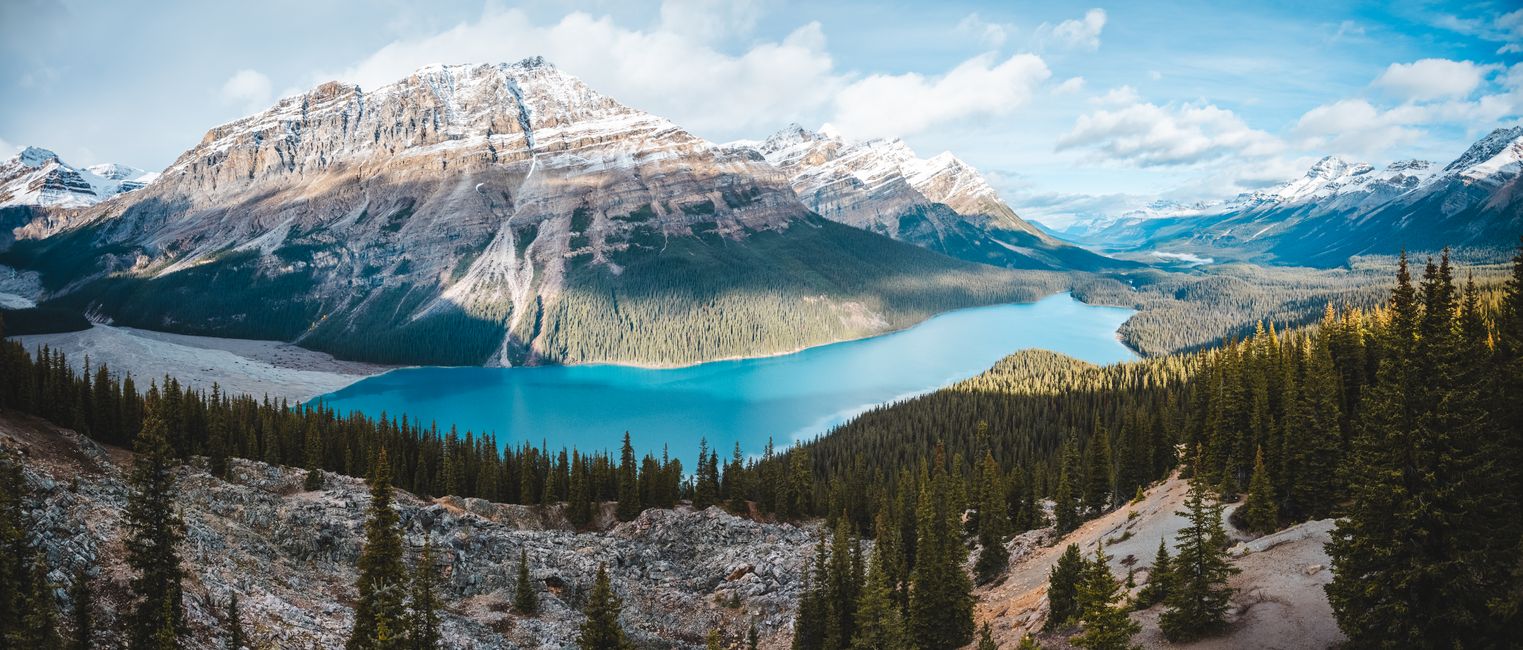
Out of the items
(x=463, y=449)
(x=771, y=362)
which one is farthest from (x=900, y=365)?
(x=463, y=449)

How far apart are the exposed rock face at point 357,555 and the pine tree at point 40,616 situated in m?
1.78

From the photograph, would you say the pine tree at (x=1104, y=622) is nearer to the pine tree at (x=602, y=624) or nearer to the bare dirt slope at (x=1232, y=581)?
the bare dirt slope at (x=1232, y=581)

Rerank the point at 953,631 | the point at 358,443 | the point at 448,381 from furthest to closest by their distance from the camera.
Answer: the point at 448,381 → the point at 358,443 → the point at 953,631

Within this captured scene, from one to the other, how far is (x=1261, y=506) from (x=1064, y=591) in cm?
A: 1330

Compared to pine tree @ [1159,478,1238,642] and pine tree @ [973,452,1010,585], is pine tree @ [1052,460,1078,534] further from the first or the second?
pine tree @ [1159,478,1238,642]

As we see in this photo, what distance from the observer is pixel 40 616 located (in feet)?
66.4

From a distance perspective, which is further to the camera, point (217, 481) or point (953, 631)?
point (217, 481)

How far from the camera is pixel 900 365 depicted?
182 meters

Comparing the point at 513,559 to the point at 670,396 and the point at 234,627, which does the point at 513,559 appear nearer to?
the point at 234,627

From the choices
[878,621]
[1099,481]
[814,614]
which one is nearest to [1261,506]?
[878,621]

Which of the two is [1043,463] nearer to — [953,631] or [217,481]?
[953,631]

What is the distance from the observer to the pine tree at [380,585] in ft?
77.2

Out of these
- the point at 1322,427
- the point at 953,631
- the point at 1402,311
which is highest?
the point at 1402,311

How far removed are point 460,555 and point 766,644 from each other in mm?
19467
